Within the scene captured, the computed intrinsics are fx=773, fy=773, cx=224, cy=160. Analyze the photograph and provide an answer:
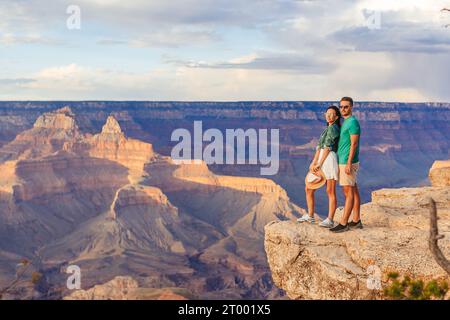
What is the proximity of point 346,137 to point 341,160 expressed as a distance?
19.8 inches

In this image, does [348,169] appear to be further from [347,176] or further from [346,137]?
[346,137]

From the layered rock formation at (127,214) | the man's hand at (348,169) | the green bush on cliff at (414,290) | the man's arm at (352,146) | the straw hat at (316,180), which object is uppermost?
the man's arm at (352,146)

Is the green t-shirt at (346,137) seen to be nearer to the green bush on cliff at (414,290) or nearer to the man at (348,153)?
the man at (348,153)

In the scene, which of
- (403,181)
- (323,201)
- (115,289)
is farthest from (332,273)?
(403,181)

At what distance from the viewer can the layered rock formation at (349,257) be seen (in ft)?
50.3

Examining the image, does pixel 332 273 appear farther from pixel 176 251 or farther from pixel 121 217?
pixel 121 217

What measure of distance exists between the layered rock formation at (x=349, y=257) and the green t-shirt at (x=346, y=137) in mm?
1639

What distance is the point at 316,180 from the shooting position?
16641 millimetres

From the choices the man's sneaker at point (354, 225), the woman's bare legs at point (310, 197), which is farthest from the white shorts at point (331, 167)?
the man's sneaker at point (354, 225)

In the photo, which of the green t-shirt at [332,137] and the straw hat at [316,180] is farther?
the straw hat at [316,180]

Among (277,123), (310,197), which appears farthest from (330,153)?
(277,123)

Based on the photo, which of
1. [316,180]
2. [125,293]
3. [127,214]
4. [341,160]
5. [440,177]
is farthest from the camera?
[127,214]

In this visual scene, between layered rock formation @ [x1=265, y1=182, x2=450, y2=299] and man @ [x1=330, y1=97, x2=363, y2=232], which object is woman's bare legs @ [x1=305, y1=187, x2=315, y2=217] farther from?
man @ [x1=330, y1=97, x2=363, y2=232]
